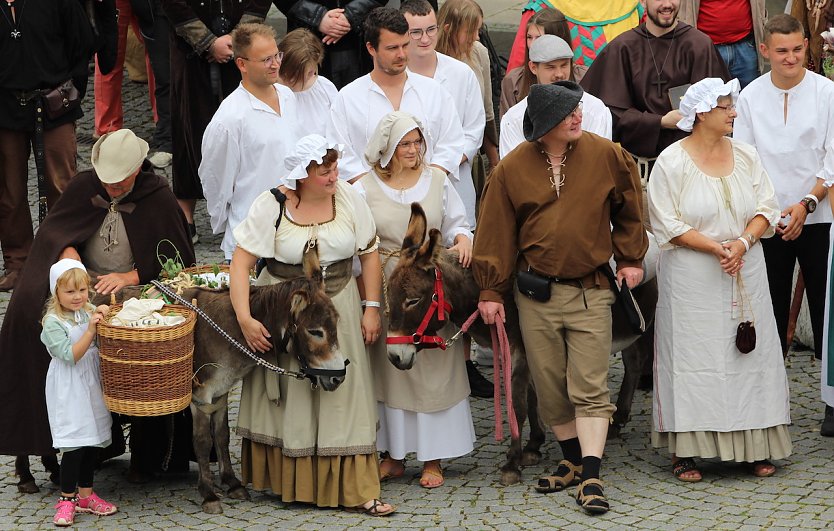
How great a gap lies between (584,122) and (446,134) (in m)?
0.88

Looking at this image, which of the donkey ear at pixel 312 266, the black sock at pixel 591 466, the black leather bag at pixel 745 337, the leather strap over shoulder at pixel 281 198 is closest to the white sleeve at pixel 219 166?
the leather strap over shoulder at pixel 281 198

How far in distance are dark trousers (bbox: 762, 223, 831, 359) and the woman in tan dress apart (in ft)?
8.80

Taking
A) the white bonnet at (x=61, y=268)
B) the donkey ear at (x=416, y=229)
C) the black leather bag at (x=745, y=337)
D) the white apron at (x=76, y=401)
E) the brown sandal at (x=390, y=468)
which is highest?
the donkey ear at (x=416, y=229)

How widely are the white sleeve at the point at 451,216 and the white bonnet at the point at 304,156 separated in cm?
93

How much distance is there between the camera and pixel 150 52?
13508 millimetres

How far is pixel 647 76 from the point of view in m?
9.74

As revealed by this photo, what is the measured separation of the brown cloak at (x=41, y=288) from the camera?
26.4ft

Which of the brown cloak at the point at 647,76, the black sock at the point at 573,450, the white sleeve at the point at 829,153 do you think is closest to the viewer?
the black sock at the point at 573,450

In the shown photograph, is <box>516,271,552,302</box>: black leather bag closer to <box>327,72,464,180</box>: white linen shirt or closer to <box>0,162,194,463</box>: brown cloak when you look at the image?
<box>327,72,464,180</box>: white linen shirt

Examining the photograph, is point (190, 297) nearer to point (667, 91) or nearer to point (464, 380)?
point (464, 380)

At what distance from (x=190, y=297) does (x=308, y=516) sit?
1304mm

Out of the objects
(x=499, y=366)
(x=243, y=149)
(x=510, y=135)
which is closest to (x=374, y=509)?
(x=499, y=366)

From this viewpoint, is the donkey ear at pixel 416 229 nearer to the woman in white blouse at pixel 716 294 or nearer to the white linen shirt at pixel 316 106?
the woman in white blouse at pixel 716 294

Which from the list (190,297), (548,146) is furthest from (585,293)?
(190,297)
